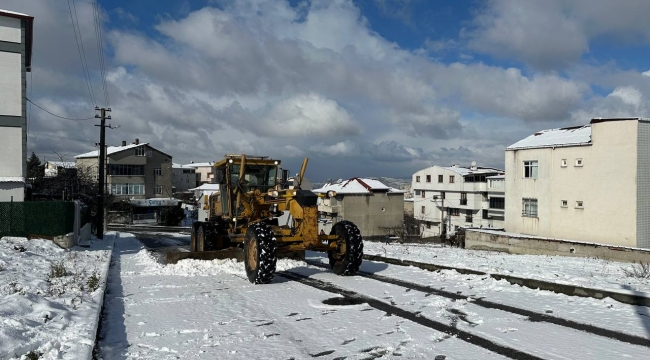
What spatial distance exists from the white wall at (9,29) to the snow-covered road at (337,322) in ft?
42.9

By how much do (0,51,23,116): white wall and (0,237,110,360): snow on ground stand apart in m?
7.53

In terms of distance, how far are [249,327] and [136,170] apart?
6535 cm

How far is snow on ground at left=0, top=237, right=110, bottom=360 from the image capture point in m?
5.43

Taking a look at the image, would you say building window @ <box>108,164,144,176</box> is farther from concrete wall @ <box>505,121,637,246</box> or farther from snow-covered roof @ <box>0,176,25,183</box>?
concrete wall @ <box>505,121,637,246</box>

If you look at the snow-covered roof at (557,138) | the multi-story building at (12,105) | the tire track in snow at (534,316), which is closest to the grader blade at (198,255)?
the tire track in snow at (534,316)

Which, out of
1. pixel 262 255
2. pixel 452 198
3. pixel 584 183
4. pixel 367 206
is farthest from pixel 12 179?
pixel 452 198

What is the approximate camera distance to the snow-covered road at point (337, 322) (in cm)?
582

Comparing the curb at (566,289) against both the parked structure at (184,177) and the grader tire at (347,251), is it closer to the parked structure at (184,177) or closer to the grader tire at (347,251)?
the grader tire at (347,251)

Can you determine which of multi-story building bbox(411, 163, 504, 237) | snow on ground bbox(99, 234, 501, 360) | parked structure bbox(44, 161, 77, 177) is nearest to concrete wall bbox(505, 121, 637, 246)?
multi-story building bbox(411, 163, 504, 237)

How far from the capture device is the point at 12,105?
60.3 ft

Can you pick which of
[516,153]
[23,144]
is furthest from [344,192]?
[23,144]

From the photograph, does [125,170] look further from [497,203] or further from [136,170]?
[497,203]

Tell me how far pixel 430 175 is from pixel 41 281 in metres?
62.0

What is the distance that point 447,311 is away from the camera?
759cm
